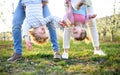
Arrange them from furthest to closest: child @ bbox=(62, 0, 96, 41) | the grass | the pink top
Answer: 1. the grass
2. the pink top
3. child @ bbox=(62, 0, 96, 41)

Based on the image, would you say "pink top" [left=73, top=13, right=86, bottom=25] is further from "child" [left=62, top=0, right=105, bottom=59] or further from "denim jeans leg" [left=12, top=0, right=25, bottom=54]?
"denim jeans leg" [left=12, top=0, right=25, bottom=54]

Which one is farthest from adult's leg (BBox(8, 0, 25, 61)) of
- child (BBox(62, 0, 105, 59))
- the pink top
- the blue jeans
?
the pink top

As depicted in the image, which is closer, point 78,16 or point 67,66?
point 78,16

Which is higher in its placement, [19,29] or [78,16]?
[78,16]

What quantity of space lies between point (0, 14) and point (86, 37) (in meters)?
20.2

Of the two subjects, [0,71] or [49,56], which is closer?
[0,71]

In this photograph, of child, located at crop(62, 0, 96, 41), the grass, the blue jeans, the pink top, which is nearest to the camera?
child, located at crop(62, 0, 96, 41)

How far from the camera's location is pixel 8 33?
106ft

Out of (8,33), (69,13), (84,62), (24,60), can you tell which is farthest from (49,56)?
(8,33)

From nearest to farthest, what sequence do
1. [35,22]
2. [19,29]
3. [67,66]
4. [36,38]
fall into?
[36,38]
[35,22]
[67,66]
[19,29]

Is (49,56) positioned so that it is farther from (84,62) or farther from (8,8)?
(8,8)

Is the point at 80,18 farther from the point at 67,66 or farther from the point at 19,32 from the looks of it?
the point at 19,32

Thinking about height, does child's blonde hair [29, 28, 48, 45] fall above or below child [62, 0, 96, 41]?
below

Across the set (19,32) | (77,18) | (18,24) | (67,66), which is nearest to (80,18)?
(77,18)
